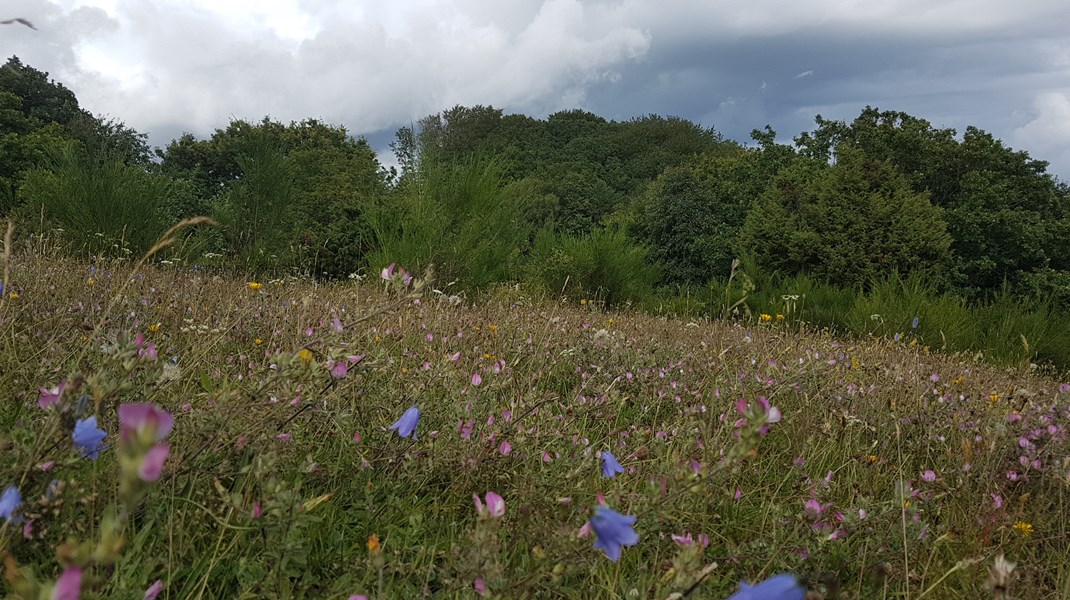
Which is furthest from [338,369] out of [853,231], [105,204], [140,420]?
[853,231]

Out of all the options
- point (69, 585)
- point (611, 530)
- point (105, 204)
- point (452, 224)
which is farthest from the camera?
point (452, 224)

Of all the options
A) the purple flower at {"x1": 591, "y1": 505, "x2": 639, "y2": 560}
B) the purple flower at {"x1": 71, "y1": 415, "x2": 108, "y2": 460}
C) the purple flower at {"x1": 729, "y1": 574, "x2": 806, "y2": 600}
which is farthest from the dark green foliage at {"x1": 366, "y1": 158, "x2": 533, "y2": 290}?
the purple flower at {"x1": 729, "y1": 574, "x2": 806, "y2": 600}

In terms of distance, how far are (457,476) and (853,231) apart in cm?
1143

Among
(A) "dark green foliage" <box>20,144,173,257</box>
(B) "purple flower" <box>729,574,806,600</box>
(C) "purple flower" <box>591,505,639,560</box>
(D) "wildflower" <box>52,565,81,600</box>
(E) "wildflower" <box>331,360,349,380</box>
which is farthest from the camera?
(A) "dark green foliage" <box>20,144,173,257</box>

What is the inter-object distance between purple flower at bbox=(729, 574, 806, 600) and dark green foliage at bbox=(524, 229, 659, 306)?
26.9ft

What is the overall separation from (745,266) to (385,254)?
6495mm

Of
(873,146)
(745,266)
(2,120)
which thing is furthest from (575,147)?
(745,266)

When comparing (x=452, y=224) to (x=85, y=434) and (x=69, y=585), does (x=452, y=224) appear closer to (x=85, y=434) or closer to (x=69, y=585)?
(x=85, y=434)

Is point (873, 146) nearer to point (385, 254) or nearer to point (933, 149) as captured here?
point (933, 149)

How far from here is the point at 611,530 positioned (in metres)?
0.73

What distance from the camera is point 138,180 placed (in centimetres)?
725

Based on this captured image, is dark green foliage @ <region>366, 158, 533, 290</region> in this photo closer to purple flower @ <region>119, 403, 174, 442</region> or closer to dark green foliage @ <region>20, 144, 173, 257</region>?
dark green foliage @ <region>20, 144, 173, 257</region>

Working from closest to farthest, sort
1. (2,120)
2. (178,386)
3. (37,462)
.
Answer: (37,462), (178,386), (2,120)

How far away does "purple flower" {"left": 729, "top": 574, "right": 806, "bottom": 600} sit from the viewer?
50cm
